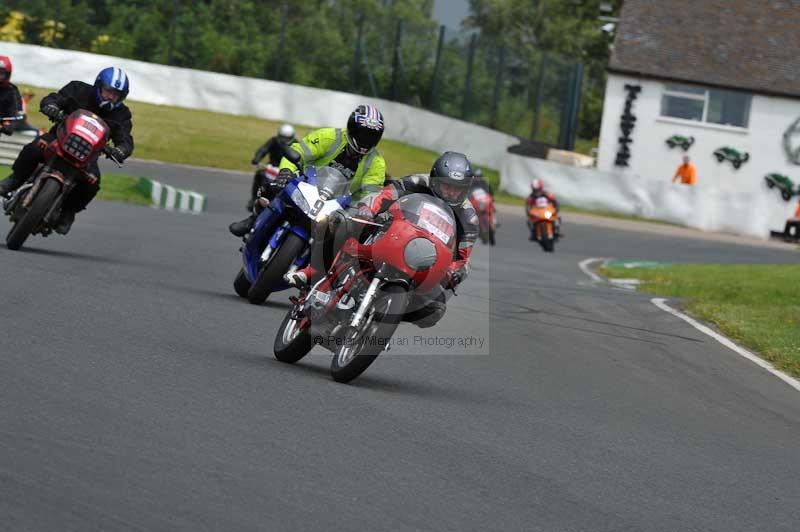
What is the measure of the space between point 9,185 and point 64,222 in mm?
539

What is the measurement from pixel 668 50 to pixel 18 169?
3467 cm

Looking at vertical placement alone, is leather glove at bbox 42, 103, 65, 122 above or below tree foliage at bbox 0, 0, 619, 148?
below

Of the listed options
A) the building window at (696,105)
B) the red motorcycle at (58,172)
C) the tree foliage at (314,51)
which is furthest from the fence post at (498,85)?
the red motorcycle at (58,172)

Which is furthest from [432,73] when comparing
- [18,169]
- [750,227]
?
[18,169]

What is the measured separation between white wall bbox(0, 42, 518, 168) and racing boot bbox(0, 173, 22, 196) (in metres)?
29.4

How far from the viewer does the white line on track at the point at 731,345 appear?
1213 cm

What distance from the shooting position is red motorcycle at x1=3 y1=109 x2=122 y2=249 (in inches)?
494

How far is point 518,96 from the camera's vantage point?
147ft

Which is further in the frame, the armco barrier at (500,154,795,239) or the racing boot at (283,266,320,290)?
the armco barrier at (500,154,795,239)

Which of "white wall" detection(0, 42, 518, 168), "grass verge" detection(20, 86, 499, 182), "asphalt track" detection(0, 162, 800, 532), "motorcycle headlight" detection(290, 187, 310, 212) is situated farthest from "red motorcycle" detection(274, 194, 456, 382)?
"white wall" detection(0, 42, 518, 168)

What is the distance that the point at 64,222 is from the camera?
517 inches

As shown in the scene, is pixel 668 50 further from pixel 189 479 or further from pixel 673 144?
pixel 189 479

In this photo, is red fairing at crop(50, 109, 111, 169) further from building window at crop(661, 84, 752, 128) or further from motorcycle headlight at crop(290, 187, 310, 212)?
building window at crop(661, 84, 752, 128)

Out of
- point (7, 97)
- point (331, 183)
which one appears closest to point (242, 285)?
point (331, 183)
